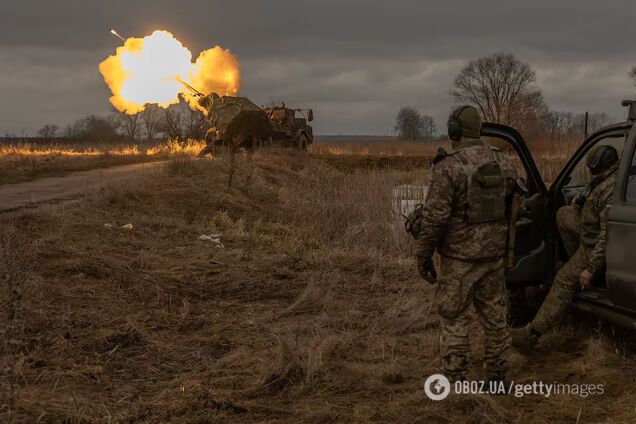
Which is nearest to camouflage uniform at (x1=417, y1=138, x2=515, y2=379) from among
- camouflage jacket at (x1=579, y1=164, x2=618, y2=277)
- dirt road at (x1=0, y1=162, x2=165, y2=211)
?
camouflage jacket at (x1=579, y1=164, x2=618, y2=277)

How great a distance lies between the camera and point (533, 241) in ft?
18.5

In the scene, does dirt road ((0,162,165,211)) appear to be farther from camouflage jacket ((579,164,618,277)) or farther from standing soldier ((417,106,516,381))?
camouflage jacket ((579,164,618,277))

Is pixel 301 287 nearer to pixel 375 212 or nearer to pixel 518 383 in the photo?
pixel 518 383

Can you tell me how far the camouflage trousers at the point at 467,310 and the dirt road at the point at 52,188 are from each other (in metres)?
9.56

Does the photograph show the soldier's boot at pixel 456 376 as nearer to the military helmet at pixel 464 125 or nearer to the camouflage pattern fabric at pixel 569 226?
the camouflage pattern fabric at pixel 569 226

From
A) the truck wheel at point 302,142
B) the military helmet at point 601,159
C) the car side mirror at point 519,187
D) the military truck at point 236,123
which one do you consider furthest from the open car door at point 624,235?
the truck wheel at point 302,142

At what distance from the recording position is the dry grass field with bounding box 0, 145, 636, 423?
14.6ft

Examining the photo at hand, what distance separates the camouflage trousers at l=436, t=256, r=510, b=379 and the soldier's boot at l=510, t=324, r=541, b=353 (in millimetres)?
789

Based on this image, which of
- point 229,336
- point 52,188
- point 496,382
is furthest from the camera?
point 52,188

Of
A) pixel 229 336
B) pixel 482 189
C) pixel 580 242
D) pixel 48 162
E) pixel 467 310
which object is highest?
pixel 482 189

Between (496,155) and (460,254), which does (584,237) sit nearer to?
(496,155)

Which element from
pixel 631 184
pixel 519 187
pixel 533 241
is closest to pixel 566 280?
pixel 533 241

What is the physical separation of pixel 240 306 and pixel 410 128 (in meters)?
83.3

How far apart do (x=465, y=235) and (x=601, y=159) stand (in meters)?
1.30
